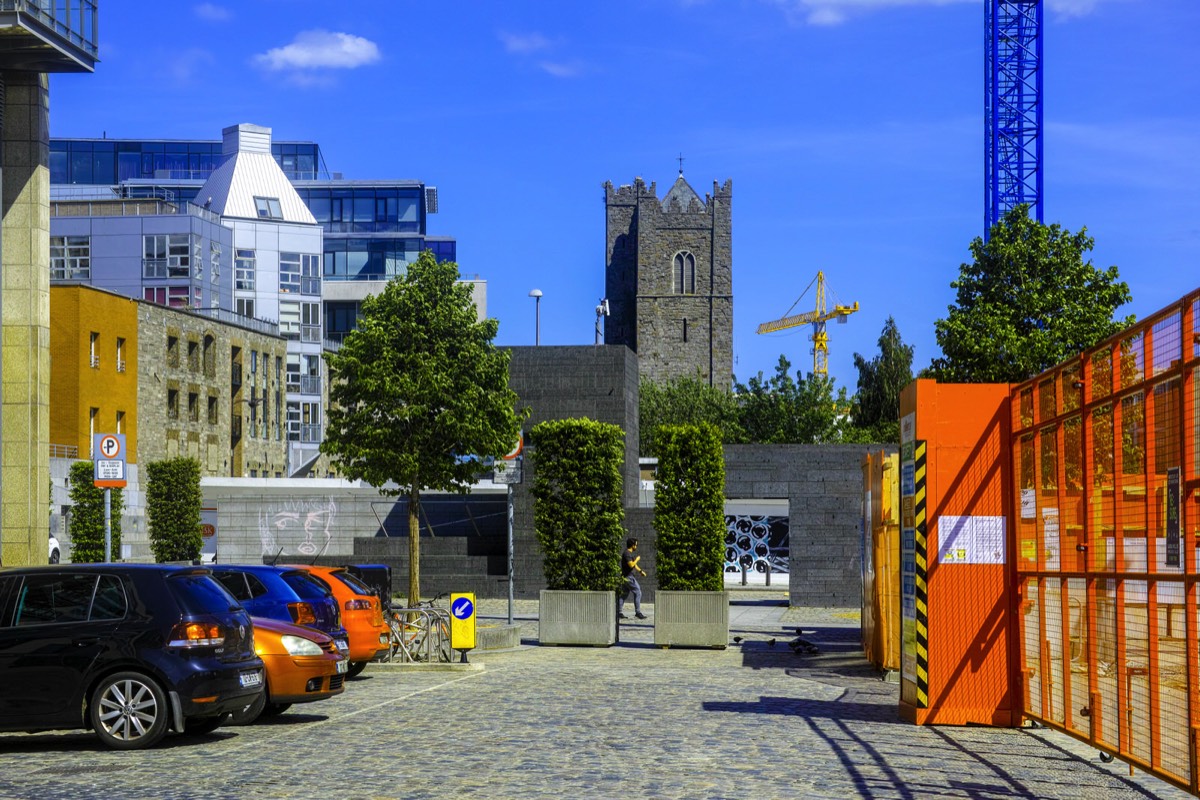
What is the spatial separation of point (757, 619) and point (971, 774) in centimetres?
2058

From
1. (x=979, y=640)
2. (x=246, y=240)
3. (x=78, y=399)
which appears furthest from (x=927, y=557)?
(x=246, y=240)

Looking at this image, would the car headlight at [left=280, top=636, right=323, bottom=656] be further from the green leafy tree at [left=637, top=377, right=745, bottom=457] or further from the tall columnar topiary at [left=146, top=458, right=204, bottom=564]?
the green leafy tree at [left=637, top=377, right=745, bottom=457]

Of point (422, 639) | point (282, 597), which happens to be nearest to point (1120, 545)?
point (282, 597)

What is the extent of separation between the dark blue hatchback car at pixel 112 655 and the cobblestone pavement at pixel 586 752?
304mm

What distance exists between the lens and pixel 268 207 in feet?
351

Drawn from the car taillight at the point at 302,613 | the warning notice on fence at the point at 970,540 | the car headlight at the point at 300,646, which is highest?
the warning notice on fence at the point at 970,540

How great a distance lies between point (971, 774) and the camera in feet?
38.2

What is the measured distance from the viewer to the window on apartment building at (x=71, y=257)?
83.5 meters

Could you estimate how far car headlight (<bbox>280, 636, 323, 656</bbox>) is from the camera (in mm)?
14945

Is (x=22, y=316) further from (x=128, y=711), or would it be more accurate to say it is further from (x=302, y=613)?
(x=128, y=711)

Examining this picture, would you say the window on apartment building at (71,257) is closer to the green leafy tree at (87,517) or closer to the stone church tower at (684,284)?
the green leafy tree at (87,517)

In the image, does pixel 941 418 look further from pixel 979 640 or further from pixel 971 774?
pixel 971 774

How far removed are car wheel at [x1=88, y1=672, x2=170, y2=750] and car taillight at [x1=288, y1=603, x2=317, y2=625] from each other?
3736mm

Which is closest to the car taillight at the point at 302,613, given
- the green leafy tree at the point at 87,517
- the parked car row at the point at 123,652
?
the parked car row at the point at 123,652
